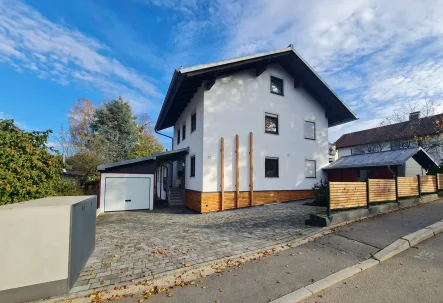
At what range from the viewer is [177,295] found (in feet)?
11.9

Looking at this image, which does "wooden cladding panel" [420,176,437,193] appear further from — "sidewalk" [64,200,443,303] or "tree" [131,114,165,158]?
"tree" [131,114,165,158]

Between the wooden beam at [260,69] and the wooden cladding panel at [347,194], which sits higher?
the wooden beam at [260,69]

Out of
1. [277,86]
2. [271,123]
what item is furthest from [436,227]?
[277,86]

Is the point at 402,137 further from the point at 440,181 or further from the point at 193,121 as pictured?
the point at 193,121

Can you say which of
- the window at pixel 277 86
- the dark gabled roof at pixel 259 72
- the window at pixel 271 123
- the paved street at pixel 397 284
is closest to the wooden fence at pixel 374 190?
the paved street at pixel 397 284

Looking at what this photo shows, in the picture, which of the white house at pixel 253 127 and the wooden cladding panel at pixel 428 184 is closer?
the wooden cladding panel at pixel 428 184

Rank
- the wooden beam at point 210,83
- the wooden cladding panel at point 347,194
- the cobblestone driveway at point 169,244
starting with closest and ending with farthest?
the cobblestone driveway at point 169,244, the wooden cladding panel at point 347,194, the wooden beam at point 210,83

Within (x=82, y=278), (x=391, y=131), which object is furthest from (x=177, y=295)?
(x=391, y=131)

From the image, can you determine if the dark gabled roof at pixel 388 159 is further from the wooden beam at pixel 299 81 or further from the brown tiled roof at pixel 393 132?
the brown tiled roof at pixel 393 132

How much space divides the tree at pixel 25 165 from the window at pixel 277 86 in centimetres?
1239

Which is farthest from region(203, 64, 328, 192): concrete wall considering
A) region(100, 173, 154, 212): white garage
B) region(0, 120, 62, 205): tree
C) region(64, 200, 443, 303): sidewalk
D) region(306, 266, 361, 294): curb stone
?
region(306, 266, 361, 294): curb stone

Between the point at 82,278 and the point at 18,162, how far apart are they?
2684 millimetres

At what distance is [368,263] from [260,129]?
9829 millimetres

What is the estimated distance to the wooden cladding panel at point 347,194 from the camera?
739 centimetres
